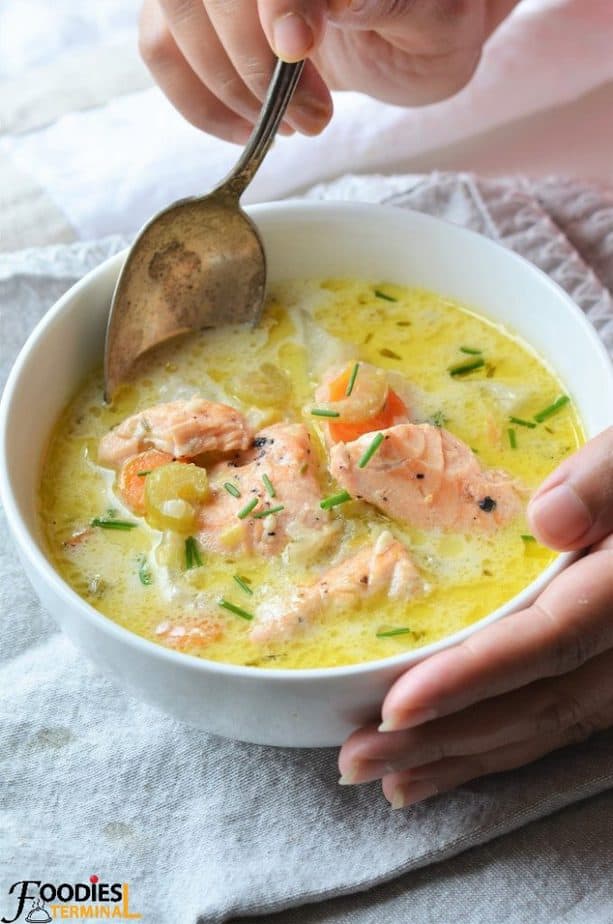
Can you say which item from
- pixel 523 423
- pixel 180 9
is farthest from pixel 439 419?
pixel 180 9

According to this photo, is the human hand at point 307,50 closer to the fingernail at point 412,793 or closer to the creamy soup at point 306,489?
the creamy soup at point 306,489

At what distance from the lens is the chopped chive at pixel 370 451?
84.6 inches

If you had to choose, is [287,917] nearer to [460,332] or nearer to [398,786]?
[398,786]

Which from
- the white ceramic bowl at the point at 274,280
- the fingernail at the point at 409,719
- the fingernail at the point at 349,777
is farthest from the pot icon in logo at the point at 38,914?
the fingernail at the point at 409,719

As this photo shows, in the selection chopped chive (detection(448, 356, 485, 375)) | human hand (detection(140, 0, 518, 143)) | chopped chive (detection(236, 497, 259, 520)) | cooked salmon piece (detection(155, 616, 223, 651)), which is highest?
human hand (detection(140, 0, 518, 143))

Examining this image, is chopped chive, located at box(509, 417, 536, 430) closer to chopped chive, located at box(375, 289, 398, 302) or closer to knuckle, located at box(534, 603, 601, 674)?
chopped chive, located at box(375, 289, 398, 302)

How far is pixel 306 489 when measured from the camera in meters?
2.18

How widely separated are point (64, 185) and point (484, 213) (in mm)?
1160

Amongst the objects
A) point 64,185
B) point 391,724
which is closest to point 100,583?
point 391,724

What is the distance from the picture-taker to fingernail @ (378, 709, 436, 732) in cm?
172

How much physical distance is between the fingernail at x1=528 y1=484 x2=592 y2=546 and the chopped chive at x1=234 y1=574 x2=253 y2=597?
51 centimetres

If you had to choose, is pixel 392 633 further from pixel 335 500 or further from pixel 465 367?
pixel 465 367

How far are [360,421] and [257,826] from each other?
0.80 m

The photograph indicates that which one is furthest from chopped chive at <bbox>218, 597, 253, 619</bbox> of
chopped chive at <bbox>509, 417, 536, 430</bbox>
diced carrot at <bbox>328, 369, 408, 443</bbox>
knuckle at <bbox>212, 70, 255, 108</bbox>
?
knuckle at <bbox>212, 70, 255, 108</bbox>
